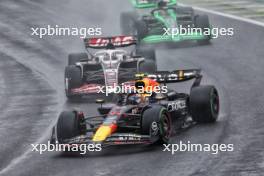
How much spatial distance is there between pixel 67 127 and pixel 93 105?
5482 millimetres

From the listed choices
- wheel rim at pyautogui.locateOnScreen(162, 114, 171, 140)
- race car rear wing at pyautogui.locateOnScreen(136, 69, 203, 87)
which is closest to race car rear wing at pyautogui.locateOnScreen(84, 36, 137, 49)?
race car rear wing at pyautogui.locateOnScreen(136, 69, 203, 87)

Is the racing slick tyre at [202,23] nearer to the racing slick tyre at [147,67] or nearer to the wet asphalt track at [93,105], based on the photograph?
the wet asphalt track at [93,105]

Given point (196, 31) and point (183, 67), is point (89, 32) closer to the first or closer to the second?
point (196, 31)

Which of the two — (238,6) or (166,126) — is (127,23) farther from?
(166,126)

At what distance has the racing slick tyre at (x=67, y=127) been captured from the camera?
16812 millimetres

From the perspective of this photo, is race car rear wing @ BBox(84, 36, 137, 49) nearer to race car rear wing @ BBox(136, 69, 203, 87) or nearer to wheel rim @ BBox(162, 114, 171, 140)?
race car rear wing @ BBox(136, 69, 203, 87)

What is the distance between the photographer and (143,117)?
16641mm

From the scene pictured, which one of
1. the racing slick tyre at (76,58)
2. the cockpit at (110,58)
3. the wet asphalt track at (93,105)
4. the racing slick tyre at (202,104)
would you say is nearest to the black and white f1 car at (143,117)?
the racing slick tyre at (202,104)

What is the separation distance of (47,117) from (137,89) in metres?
3.91

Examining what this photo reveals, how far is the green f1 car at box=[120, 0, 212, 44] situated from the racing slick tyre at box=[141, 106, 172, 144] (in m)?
14.0

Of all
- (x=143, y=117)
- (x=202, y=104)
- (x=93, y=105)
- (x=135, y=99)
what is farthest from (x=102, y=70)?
(x=143, y=117)

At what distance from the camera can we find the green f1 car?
30938mm

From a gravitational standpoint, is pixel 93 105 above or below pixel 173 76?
below

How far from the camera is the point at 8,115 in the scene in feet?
71.0
